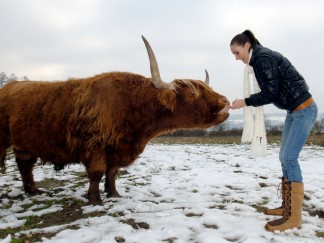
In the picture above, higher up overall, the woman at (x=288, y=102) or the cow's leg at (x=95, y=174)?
the woman at (x=288, y=102)

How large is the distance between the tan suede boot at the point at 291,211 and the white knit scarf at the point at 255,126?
7881 millimetres

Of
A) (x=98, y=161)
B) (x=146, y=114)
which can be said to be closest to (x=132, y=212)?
(x=98, y=161)

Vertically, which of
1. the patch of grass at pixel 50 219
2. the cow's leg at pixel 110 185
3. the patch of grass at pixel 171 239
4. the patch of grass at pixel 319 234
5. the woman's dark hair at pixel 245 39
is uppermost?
the woman's dark hair at pixel 245 39

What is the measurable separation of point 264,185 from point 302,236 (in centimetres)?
268

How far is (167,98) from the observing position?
4.79 m

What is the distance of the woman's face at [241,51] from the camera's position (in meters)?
3.94

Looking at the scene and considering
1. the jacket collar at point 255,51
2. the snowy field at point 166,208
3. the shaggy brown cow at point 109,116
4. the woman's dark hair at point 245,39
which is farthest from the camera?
the shaggy brown cow at point 109,116

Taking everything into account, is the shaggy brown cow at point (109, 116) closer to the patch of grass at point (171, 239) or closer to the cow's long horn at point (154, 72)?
the cow's long horn at point (154, 72)

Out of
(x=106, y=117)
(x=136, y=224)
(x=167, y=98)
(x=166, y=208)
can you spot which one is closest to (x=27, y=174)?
(x=106, y=117)

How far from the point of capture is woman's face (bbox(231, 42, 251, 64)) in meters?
3.94

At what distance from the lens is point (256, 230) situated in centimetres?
365

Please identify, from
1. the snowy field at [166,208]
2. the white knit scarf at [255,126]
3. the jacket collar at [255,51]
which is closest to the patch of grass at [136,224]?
the snowy field at [166,208]

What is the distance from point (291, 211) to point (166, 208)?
166cm

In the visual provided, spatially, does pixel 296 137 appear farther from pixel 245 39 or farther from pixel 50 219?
pixel 50 219
